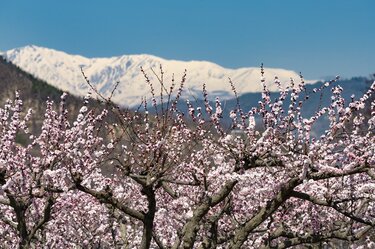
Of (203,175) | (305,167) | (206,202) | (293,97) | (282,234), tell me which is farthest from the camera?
(282,234)

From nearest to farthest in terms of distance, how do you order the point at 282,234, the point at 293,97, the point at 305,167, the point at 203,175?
the point at 305,167 → the point at 293,97 → the point at 203,175 → the point at 282,234

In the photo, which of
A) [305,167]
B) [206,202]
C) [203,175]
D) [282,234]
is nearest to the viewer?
[305,167]

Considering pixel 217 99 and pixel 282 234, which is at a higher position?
pixel 217 99

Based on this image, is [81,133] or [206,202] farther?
[81,133]

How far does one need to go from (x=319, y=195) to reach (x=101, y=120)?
5.24 metres

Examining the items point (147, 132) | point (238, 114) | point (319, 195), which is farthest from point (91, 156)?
point (319, 195)

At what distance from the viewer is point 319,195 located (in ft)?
37.4

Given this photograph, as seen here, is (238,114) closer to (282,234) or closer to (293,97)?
(293,97)

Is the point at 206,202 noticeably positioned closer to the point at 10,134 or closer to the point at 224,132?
the point at 224,132

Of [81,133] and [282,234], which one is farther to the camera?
[282,234]

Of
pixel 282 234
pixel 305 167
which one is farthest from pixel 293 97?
pixel 282 234

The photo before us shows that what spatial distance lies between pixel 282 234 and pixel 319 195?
2.60m

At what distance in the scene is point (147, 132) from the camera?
12367 mm

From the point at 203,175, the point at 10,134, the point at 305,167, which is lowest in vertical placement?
the point at 305,167
